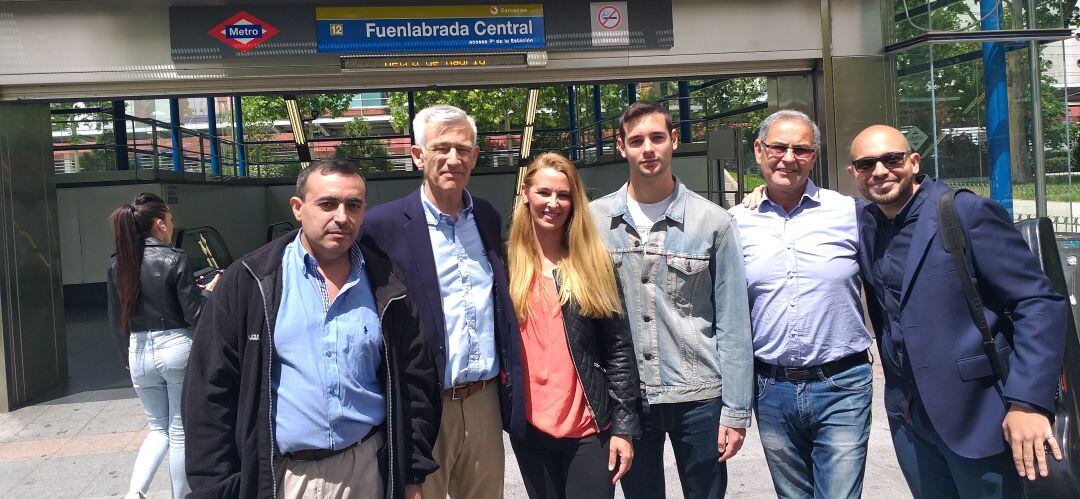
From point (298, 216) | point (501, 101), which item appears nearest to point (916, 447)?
point (298, 216)

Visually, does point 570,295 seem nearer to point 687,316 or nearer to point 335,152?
point 687,316

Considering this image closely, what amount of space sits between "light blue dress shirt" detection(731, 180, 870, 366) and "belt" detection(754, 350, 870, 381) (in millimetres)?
25

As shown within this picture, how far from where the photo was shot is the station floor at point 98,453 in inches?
189

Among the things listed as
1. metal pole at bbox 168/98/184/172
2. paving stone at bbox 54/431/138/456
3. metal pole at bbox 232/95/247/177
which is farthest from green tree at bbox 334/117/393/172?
paving stone at bbox 54/431/138/456

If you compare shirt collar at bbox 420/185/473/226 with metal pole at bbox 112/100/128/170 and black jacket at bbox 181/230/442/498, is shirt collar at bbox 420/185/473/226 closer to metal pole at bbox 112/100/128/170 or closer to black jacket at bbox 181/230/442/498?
black jacket at bbox 181/230/442/498

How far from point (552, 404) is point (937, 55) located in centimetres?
572

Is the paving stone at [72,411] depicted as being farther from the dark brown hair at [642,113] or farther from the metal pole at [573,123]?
the metal pole at [573,123]

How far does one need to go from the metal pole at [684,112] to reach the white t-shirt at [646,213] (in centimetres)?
1314

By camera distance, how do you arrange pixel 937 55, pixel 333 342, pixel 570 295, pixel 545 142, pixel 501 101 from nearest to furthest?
pixel 333 342 → pixel 570 295 → pixel 937 55 → pixel 545 142 → pixel 501 101

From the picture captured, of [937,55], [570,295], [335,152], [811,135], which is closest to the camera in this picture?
[570,295]

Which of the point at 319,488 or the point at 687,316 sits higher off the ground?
the point at 687,316

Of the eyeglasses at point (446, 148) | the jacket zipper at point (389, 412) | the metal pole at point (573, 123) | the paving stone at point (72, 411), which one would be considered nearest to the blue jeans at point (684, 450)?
the jacket zipper at point (389, 412)

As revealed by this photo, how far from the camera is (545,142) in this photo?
24.9m

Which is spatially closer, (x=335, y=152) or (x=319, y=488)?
→ (x=319, y=488)
